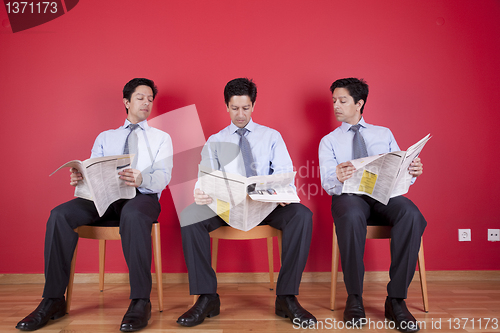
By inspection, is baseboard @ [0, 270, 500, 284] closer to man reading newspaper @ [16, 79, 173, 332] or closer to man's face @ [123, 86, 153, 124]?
man reading newspaper @ [16, 79, 173, 332]

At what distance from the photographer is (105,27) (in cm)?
235

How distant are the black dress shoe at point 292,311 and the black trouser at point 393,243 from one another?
239 mm

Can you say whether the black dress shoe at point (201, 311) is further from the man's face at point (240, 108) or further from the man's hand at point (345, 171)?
the man's face at point (240, 108)

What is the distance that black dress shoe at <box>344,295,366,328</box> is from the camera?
1473 mm

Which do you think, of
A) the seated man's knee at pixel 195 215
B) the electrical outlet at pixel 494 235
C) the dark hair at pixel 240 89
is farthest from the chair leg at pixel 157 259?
the electrical outlet at pixel 494 235

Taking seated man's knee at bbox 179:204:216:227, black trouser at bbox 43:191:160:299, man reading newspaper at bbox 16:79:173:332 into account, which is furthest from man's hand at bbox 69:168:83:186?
seated man's knee at bbox 179:204:216:227

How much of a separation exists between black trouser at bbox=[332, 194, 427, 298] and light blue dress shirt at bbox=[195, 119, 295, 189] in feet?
1.66

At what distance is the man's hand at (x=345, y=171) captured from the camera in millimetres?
1656

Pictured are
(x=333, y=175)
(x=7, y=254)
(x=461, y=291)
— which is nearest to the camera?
(x=333, y=175)

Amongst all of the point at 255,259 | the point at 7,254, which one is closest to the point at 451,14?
the point at 255,259

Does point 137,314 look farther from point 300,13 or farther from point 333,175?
point 300,13

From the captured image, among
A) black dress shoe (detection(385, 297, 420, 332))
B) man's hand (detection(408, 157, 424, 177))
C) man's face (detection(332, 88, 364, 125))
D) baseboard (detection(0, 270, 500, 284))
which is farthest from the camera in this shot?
baseboard (detection(0, 270, 500, 284))

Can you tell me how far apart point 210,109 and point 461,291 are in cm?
197

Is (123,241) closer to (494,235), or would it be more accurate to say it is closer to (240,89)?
(240,89)
